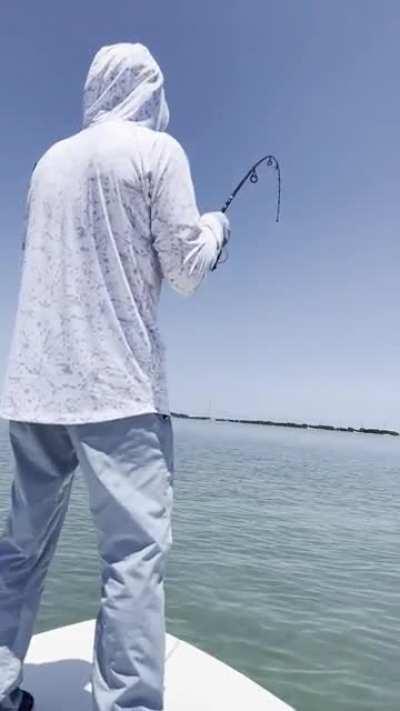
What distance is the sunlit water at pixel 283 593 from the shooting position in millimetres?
4012

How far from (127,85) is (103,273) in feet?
2.47

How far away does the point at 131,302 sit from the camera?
6.43 ft

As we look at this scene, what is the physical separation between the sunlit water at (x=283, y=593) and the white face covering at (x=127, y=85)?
3405 mm

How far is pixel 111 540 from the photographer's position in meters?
1.86

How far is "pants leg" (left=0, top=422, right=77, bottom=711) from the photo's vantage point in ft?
6.73

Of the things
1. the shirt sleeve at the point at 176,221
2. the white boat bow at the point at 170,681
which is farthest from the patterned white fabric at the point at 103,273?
the white boat bow at the point at 170,681

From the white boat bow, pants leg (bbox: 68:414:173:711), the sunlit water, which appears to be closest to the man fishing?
pants leg (bbox: 68:414:173:711)

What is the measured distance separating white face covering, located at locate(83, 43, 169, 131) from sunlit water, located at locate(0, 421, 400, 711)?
340 centimetres

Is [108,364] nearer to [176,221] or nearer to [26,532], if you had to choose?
[176,221]

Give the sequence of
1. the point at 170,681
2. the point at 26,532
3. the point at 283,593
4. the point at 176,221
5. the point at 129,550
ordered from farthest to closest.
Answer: the point at 283,593
the point at 170,681
the point at 26,532
the point at 176,221
the point at 129,550

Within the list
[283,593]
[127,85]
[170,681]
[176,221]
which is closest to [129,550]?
[176,221]

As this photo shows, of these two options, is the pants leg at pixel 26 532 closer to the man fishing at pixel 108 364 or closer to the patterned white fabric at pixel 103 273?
the man fishing at pixel 108 364

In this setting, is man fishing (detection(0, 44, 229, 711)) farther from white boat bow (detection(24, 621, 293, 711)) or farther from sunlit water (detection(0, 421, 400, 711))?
sunlit water (detection(0, 421, 400, 711))

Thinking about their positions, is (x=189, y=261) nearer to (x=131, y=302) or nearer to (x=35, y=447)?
(x=131, y=302)
